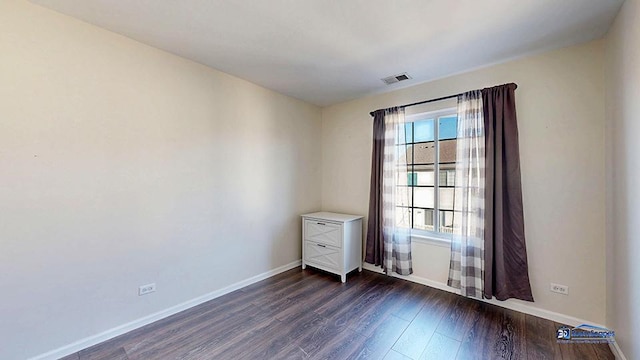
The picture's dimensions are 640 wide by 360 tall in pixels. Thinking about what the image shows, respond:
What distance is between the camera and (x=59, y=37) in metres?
1.79

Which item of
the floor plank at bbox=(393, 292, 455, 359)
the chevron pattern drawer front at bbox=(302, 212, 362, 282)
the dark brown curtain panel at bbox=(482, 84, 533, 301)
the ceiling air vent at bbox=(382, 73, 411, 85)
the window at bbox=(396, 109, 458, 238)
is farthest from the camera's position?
the chevron pattern drawer front at bbox=(302, 212, 362, 282)

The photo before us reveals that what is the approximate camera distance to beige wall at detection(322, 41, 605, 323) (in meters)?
2.08

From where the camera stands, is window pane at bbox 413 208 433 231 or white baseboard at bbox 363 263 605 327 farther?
window pane at bbox 413 208 433 231

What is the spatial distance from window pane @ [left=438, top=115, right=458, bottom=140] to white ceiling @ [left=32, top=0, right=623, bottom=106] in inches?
21.6

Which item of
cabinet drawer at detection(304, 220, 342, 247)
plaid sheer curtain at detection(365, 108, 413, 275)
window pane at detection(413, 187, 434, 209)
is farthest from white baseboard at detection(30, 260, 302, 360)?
window pane at detection(413, 187, 434, 209)

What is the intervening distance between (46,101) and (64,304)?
1489 mm

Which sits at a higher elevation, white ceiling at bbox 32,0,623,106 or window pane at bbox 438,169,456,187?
white ceiling at bbox 32,0,623,106

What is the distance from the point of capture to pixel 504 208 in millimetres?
2410

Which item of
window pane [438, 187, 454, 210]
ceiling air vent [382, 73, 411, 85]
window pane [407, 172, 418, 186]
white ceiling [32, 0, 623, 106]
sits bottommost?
window pane [438, 187, 454, 210]

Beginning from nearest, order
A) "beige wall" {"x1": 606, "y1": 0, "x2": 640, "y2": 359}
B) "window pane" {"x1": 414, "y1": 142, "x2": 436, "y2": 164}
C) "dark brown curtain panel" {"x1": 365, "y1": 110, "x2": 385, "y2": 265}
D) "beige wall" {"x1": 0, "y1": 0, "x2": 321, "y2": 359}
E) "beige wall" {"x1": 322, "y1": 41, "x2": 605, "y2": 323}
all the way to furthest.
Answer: "beige wall" {"x1": 606, "y1": 0, "x2": 640, "y2": 359} → "beige wall" {"x1": 0, "y1": 0, "x2": 321, "y2": 359} → "beige wall" {"x1": 322, "y1": 41, "x2": 605, "y2": 323} → "window pane" {"x1": 414, "y1": 142, "x2": 436, "y2": 164} → "dark brown curtain panel" {"x1": 365, "y1": 110, "x2": 385, "y2": 265}

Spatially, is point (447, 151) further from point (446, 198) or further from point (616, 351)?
point (616, 351)

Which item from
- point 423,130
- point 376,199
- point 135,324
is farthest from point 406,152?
point 135,324

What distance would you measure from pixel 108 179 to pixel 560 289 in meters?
4.05

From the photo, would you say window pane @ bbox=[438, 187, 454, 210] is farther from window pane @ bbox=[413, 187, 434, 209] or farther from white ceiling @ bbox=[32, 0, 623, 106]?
white ceiling @ bbox=[32, 0, 623, 106]
